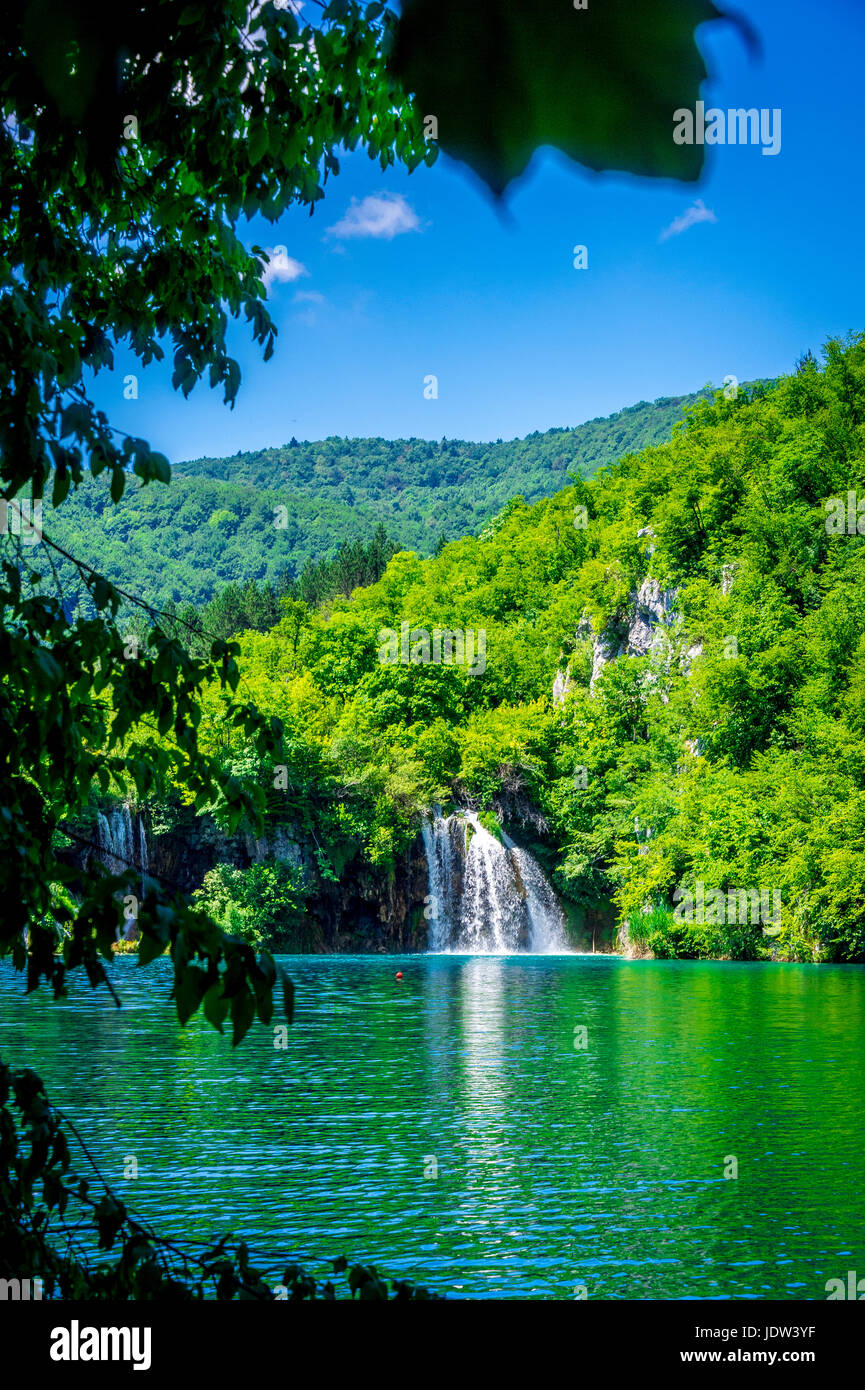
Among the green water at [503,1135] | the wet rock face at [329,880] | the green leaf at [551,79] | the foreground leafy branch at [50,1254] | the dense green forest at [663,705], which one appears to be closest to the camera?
the green leaf at [551,79]

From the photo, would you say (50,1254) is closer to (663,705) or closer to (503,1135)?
(503,1135)

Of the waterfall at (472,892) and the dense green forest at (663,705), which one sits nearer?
the dense green forest at (663,705)

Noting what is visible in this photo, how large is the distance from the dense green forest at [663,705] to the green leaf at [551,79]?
3587cm

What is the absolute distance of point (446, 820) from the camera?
139ft

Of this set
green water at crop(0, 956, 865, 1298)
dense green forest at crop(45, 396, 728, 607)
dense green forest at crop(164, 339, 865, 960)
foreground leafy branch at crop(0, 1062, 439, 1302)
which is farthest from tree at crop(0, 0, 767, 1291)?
dense green forest at crop(45, 396, 728, 607)

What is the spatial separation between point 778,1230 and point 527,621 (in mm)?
48181

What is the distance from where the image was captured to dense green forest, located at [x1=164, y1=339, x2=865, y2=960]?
1480 inches

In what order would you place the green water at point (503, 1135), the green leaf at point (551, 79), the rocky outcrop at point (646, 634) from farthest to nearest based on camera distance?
the rocky outcrop at point (646, 634) < the green water at point (503, 1135) < the green leaf at point (551, 79)

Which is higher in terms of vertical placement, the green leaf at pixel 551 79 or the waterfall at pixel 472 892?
the green leaf at pixel 551 79

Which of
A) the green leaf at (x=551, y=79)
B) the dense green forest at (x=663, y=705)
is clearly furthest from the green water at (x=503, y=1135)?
the dense green forest at (x=663, y=705)

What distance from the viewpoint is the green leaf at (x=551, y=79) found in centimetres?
40

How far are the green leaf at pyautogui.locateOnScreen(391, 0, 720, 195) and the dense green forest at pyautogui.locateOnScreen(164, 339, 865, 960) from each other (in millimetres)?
35870

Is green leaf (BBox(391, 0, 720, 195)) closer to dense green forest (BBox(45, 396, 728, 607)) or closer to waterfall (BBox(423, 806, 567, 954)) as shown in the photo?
dense green forest (BBox(45, 396, 728, 607))

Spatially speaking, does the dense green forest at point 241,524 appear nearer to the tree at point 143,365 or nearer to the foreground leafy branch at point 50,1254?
the tree at point 143,365
